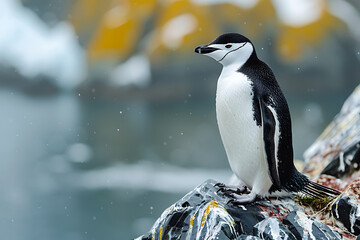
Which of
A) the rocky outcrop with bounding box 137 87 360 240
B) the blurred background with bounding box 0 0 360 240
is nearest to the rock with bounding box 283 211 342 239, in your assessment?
the rocky outcrop with bounding box 137 87 360 240

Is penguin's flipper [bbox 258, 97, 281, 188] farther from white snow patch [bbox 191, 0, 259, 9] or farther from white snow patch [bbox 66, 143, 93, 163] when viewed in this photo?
white snow patch [bbox 191, 0, 259, 9]

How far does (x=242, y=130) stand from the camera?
161cm

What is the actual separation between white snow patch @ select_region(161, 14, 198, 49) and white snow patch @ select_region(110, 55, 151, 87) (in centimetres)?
111

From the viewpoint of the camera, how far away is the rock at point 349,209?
5.09ft

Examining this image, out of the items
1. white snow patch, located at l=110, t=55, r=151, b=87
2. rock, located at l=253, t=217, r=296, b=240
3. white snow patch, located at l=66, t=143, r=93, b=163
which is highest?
white snow patch, located at l=110, t=55, r=151, b=87

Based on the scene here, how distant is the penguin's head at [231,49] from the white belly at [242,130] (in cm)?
6

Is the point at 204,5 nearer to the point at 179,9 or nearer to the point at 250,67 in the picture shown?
the point at 179,9

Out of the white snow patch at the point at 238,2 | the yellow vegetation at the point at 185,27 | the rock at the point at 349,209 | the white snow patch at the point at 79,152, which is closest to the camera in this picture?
the rock at the point at 349,209

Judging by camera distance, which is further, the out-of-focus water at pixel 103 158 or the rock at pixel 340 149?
the out-of-focus water at pixel 103 158

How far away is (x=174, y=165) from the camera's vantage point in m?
16.0

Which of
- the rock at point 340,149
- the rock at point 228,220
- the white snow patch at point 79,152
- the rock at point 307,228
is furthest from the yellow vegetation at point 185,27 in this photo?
the rock at point 307,228

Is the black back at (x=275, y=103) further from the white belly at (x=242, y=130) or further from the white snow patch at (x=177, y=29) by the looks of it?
the white snow patch at (x=177, y=29)

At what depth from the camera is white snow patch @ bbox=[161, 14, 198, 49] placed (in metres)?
18.2

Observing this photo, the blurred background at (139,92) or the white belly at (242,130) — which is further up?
the blurred background at (139,92)
